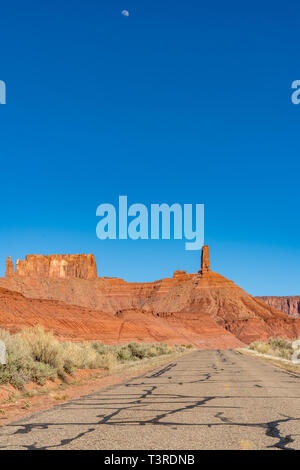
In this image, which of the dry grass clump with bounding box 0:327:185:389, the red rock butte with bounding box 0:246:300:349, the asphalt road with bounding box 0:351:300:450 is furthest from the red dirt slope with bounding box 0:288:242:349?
the asphalt road with bounding box 0:351:300:450

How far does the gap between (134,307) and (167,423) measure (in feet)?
401

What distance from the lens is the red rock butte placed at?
56.0 m

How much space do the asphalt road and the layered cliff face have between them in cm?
14866

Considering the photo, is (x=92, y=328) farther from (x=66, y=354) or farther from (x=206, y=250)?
(x=206, y=250)

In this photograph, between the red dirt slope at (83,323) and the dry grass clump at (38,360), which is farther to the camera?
the red dirt slope at (83,323)

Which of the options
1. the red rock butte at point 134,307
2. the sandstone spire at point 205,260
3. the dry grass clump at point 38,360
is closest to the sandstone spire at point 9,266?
the red rock butte at point 134,307

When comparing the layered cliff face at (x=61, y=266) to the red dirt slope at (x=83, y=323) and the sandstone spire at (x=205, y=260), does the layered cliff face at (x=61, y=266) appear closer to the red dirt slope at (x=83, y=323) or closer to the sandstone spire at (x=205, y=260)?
the sandstone spire at (x=205, y=260)

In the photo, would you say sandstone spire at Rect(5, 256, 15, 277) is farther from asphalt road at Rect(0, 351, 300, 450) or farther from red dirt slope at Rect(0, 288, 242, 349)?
asphalt road at Rect(0, 351, 300, 450)

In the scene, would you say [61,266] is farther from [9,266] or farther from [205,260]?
[205,260]

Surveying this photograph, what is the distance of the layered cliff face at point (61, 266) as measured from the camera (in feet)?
520

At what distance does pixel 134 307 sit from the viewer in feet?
421

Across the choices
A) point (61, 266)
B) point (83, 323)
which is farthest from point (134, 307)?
point (83, 323)

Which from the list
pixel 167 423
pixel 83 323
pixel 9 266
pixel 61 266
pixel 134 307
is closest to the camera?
pixel 167 423

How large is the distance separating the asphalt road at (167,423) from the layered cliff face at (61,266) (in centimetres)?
14866
